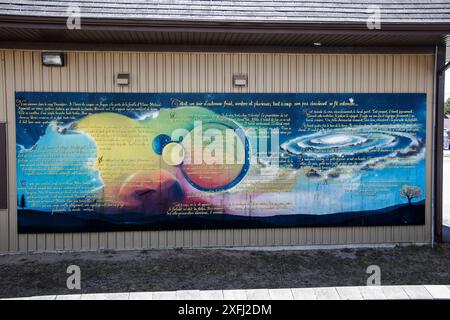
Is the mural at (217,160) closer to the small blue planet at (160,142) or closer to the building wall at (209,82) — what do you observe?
the small blue planet at (160,142)

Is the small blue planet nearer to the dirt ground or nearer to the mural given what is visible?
the mural

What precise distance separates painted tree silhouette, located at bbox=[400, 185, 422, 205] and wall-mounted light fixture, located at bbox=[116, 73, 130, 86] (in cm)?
449

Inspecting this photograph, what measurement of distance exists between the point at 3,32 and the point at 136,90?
6.15 ft

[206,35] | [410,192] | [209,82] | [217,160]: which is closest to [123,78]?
[209,82]

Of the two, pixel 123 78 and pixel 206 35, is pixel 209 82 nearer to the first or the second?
pixel 206 35

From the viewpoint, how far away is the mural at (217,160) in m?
6.73

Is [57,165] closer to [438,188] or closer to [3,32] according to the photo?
[3,32]

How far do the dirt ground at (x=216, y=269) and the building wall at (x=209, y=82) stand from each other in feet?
0.76

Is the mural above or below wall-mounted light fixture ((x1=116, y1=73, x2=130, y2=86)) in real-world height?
below

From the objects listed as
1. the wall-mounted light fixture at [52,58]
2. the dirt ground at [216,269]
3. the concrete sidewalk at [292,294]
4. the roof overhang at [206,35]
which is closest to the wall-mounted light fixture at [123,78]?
the roof overhang at [206,35]

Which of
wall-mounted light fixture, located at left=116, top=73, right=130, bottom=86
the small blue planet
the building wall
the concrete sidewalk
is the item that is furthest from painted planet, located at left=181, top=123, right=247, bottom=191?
the concrete sidewalk

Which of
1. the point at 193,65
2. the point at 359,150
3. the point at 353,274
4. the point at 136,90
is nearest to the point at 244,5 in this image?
the point at 193,65

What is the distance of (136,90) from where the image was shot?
22.3 ft

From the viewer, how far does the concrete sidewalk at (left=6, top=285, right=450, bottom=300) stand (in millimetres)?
5129
